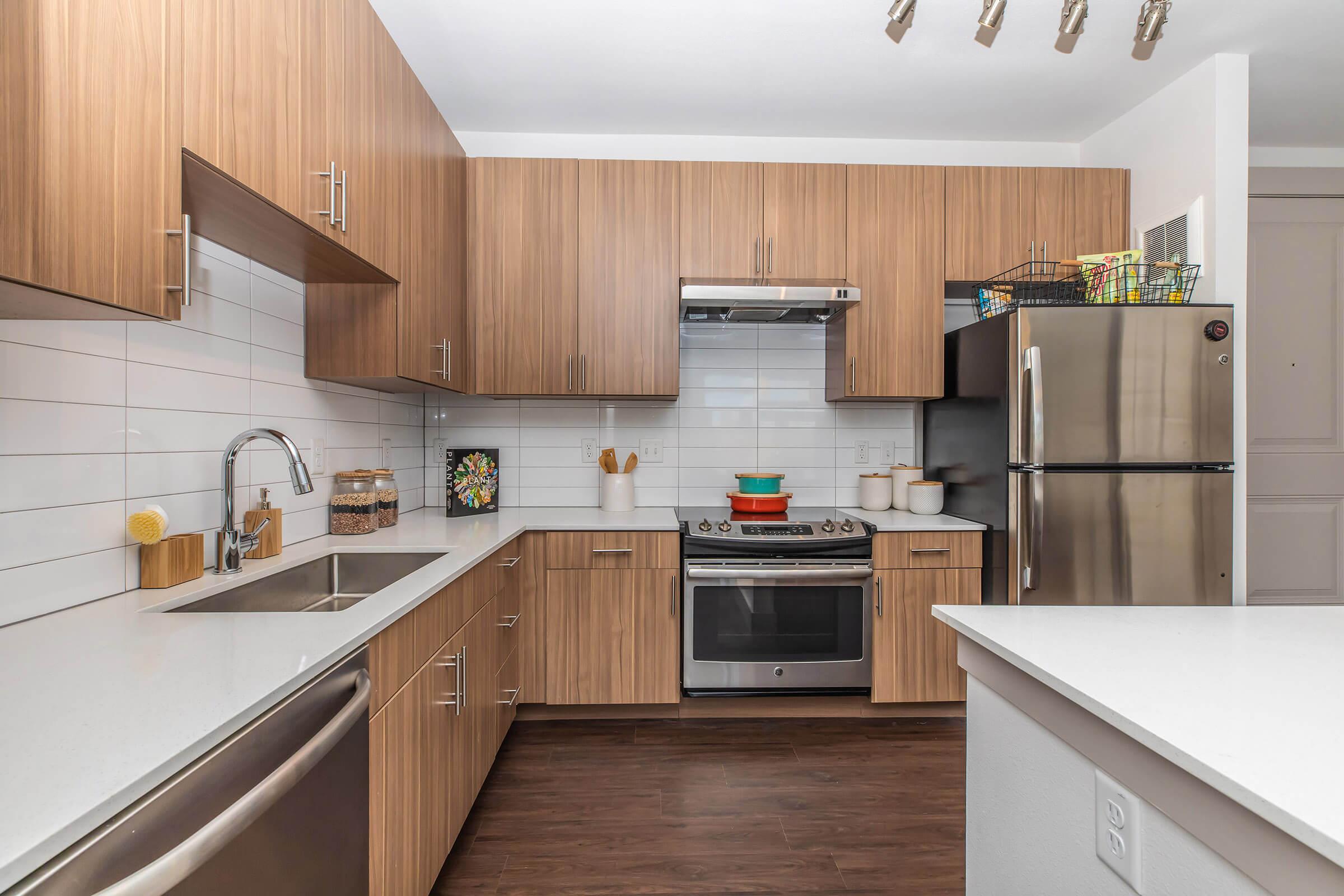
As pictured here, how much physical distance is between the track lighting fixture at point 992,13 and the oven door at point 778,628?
1.82 m

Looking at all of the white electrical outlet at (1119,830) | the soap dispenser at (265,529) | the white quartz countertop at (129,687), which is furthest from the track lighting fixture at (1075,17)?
the soap dispenser at (265,529)

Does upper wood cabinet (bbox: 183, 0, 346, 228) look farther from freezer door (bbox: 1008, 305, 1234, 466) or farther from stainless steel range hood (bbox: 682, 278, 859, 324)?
freezer door (bbox: 1008, 305, 1234, 466)

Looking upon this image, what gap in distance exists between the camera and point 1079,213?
2865 mm

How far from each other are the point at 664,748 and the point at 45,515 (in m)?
1.96

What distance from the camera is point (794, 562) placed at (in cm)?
263

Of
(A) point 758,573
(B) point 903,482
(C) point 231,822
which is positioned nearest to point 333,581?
(C) point 231,822

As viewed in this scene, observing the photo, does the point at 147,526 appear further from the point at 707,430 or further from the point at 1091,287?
the point at 1091,287

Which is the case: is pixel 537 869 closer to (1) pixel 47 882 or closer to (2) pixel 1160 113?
(1) pixel 47 882

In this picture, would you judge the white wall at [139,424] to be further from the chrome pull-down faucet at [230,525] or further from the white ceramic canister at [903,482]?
the white ceramic canister at [903,482]

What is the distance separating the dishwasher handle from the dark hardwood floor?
98cm

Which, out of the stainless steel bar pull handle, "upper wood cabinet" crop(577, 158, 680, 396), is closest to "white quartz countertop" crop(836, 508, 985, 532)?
"upper wood cabinet" crop(577, 158, 680, 396)

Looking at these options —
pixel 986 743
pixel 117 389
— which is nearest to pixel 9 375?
pixel 117 389

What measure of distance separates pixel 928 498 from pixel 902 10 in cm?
194

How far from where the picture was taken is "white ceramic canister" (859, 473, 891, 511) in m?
3.06
